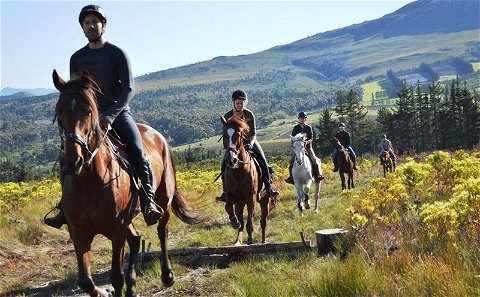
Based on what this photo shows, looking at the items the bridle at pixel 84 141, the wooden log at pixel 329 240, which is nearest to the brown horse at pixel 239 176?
the wooden log at pixel 329 240

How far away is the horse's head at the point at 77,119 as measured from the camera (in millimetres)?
4633

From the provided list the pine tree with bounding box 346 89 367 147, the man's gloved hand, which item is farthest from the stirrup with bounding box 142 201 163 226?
the pine tree with bounding box 346 89 367 147

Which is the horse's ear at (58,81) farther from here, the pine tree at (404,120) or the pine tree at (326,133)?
the pine tree at (404,120)

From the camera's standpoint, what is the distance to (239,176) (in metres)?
10.7

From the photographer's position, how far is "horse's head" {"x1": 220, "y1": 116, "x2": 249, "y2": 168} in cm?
985

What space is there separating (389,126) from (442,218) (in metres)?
69.8

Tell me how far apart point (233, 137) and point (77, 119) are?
5368 mm

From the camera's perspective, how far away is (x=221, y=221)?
14.7m

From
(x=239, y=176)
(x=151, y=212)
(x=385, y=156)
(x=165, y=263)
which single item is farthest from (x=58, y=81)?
(x=385, y=156)

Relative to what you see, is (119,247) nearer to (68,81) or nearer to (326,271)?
(68,81)

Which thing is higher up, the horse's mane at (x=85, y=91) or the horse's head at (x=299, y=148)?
the horse's mane at (x=85, y=91)

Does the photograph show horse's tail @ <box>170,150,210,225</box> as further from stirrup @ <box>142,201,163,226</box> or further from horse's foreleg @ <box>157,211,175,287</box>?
stirrup @ <box>142,201,163,226</box>

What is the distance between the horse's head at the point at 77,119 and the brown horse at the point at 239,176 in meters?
4.84

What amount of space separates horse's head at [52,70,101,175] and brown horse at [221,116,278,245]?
191 inches
